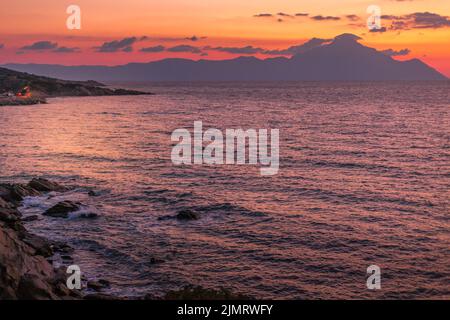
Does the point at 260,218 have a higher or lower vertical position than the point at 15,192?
lower

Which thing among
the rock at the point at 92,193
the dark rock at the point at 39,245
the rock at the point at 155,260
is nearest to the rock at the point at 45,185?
the rock at the point at 92,193

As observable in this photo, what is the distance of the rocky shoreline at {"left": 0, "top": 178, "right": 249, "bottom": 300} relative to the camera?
61.8 ft

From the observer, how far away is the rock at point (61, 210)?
3725cm

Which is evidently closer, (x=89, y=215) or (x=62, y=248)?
(x=62, y=248)

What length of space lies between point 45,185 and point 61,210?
9.32m

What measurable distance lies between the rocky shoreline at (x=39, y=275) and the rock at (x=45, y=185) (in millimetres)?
8033

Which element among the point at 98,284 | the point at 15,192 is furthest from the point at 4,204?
the point at 98,284

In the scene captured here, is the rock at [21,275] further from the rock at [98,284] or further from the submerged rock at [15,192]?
the submerged rock at [15,192]

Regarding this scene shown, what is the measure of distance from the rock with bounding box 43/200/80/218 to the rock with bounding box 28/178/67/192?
26.1 feet

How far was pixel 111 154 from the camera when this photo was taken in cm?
6556

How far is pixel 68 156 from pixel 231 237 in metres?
39.5

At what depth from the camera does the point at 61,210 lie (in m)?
37.7

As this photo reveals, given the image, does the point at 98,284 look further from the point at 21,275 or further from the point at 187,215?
the point at 187,215
